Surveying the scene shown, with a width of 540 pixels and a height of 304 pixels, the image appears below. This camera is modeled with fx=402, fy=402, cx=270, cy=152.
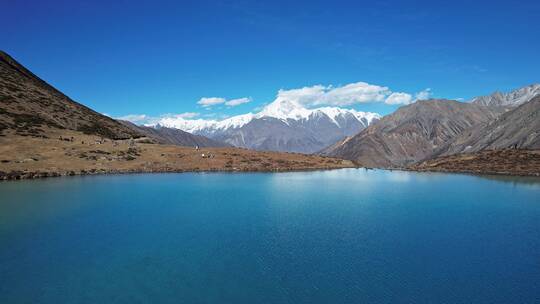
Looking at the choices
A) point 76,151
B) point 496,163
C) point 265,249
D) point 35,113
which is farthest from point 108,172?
point 496,163

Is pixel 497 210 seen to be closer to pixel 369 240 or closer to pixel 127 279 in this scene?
pixel 369 240

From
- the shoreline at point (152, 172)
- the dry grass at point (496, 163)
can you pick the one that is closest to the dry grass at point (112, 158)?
the shoreline at point (152, 172)

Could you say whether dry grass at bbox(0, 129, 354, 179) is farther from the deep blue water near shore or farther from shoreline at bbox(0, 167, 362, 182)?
the deep blue water near shore

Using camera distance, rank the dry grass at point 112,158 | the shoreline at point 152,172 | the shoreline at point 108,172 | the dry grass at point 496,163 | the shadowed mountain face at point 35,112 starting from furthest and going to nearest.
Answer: the shadowed mountain face at point 35,112 < the dry grass at point 496,163 < the dry grass at point 112,158 < the shoreline at point 152,172 < the shoreline at point 108,172

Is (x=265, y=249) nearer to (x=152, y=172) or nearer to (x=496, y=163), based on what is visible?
(x=152, y=172)

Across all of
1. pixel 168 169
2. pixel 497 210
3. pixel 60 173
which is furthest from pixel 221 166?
pixel 497 210

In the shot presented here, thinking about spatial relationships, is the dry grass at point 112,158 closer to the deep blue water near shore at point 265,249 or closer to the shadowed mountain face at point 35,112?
the shadowed mountain face at point 35,112

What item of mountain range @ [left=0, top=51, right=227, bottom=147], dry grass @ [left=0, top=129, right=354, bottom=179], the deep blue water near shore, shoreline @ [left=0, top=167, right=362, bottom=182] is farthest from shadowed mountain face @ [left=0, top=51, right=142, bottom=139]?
the deep blue water near shore
